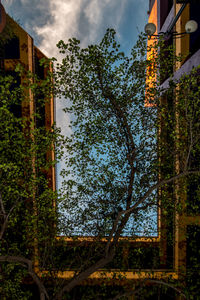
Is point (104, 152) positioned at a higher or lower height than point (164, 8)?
lower

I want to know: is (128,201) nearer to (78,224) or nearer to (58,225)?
(78,224)

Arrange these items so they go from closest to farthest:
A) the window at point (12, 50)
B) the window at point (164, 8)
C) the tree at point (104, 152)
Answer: the tree at point (104, 152), the window at point (12, 50), the window at point (164, 8)

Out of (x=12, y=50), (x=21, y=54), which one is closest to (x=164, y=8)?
(x=21, y=54)

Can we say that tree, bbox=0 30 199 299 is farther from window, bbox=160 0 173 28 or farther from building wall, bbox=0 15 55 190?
window, bbox=160 0 173 28

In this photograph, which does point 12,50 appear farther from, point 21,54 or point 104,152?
point 104,152

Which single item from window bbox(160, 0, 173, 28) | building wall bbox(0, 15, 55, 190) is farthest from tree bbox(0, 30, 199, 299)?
window bbox(160, 0, 173, 28)

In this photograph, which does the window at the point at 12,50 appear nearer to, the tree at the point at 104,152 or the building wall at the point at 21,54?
the building wall at the point at 21,54

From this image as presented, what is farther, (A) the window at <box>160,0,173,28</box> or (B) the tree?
(A) the window at <box>160,0,173,28</box>

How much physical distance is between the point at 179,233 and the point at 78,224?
289 inches

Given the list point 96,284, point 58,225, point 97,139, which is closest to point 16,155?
point 97,139

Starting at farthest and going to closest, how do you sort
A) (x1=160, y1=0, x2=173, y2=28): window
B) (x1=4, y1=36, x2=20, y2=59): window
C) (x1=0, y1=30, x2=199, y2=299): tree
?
(x1=160, y1=0, x2=173, y2=28): window
(x1=4, y1=36, x2=20, y2=59): window
(x1=0, y1=30, x2=199, y2=299): tree

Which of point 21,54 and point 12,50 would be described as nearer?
point 21,54

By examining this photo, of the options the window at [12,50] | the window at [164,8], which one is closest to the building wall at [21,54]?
the window at [12,50]

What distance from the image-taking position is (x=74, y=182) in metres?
8.59
